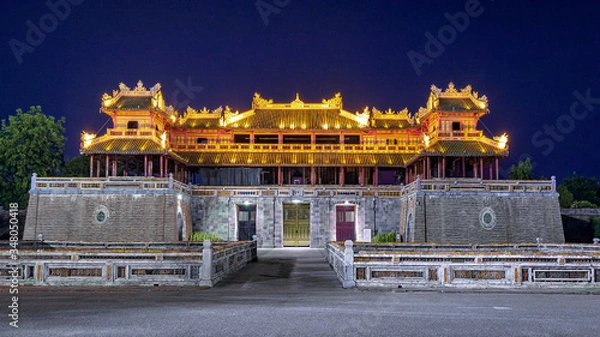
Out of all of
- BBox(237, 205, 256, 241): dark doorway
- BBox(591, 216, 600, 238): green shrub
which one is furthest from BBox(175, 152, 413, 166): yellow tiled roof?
BBox(591, 216, 600, 238): green shrub

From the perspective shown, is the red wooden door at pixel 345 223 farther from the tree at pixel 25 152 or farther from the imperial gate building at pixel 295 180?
the tree at pixel 25 152

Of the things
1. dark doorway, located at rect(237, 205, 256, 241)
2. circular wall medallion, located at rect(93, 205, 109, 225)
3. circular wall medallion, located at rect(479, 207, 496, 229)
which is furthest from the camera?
dark doorway, located at rect(237, 205, 256, 241)

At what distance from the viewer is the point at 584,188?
61.4 metres

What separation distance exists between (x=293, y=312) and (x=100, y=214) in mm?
24861

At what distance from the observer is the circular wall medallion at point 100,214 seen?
108 feet

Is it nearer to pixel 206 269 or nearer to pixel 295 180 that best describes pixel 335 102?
pixel 295 180

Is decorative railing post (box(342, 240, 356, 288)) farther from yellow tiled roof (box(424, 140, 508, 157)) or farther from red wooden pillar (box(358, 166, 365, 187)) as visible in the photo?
red wooden pillar (box(358, 166, 365, 187))

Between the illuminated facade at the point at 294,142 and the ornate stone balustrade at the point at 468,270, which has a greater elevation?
the illuminated facade at the point at 294,142

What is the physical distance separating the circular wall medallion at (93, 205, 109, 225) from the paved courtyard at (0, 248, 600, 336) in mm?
17977

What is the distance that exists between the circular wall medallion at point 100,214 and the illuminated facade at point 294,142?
166 inches

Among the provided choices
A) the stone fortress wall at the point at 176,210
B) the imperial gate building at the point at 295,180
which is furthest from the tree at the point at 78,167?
the stone fortress wall at the point at 176,210

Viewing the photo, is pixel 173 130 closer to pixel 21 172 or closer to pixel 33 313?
pixel 21 172

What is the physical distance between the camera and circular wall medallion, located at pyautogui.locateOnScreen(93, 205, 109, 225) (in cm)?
3284

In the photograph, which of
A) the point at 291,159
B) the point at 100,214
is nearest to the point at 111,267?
the point at 100,214
